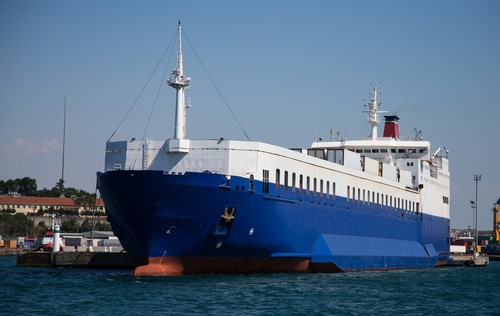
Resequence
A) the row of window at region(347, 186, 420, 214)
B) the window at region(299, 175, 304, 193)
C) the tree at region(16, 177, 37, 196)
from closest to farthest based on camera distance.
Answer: the window at region(299, 175, 304, 193) < the row of window at region(347, 186, 420, 214) < the tree at region(16, 177, 37, 196)

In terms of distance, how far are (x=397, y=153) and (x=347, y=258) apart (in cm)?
1815

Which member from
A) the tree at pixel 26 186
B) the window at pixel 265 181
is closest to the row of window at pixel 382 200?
the window at pixel 265 181

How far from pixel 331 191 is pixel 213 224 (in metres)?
12.3

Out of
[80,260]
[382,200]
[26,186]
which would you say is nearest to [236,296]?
[80,260]

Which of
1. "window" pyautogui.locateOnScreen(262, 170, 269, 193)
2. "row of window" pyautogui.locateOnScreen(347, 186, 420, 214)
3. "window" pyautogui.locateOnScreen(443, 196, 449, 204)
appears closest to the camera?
"window" pyautogui.locateOnScreen(262, 170, 269, 193)

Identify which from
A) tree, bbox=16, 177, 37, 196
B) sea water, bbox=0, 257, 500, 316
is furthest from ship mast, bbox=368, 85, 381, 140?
tree, bbox=16, 177, 37, 196

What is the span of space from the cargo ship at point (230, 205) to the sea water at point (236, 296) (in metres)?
1.06

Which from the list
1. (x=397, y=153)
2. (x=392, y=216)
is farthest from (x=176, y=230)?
(x=397, y=153)

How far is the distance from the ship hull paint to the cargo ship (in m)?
0.04

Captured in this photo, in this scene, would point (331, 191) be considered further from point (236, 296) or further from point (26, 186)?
point (26, 186)

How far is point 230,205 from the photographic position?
38344 millimetres

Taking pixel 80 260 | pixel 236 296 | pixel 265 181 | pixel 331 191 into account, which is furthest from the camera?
pixel 80 260

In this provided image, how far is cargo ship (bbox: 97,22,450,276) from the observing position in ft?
123

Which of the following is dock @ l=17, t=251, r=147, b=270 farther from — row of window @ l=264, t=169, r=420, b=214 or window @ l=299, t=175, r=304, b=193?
window @ l=299, t=175, r=304, b=193
